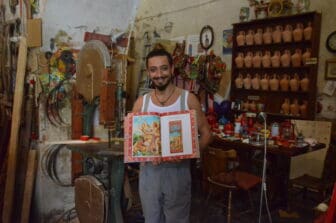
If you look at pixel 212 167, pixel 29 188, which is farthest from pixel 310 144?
pixel 29 188

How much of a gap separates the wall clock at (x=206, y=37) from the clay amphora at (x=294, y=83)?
1666mm

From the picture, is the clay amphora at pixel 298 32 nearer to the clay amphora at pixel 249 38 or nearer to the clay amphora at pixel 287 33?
the clay amphora at pixel 287 33

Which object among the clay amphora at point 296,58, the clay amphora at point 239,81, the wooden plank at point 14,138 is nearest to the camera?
the wooden plank at point 14,138

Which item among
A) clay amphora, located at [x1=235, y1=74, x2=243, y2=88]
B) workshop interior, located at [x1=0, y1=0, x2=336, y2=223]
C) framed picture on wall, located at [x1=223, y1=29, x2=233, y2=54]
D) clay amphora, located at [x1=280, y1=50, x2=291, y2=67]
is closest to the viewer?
workshop interior, located at [x1=0, y1=0, x2=336, y2=223]

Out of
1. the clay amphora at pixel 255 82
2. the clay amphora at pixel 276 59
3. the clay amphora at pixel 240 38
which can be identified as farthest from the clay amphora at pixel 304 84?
the clay amphora at pixel 240 38

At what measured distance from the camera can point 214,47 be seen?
534cm

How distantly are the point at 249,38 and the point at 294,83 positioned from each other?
3.13ft

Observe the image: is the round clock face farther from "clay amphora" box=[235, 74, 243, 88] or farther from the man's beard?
the man's beard

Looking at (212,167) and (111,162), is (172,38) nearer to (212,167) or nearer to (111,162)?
(212,167)

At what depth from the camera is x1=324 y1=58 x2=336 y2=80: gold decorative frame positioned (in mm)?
3877

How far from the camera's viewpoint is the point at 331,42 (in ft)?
12.7

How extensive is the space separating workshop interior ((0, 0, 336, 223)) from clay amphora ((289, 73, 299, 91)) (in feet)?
0.05

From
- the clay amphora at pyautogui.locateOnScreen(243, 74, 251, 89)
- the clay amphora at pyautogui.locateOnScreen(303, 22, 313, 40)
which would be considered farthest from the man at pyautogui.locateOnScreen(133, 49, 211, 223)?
the clay amphora at pyautogui.locateOnScreen(243, 74, 251, 89)

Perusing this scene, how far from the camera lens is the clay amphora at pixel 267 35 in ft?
14.4
